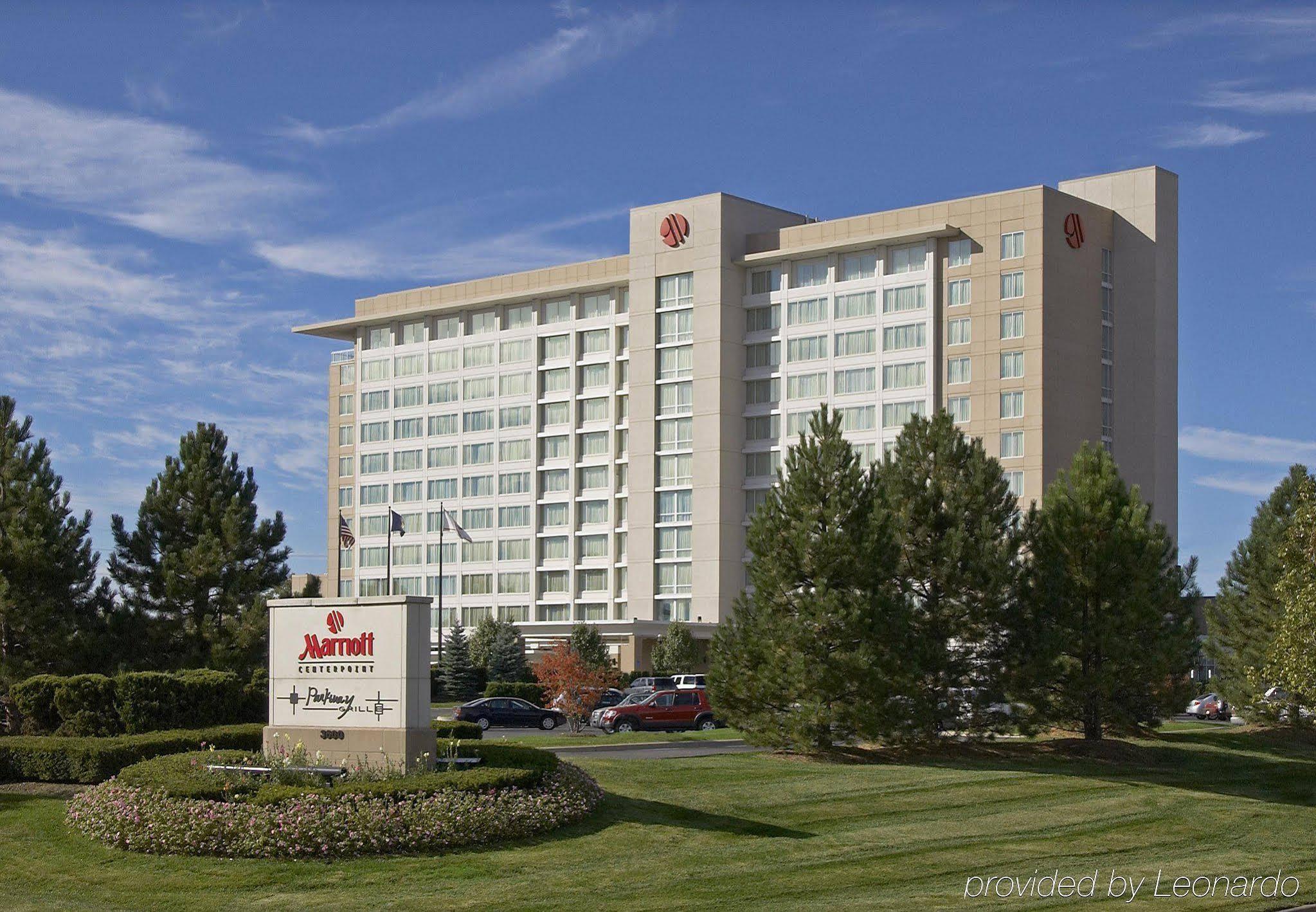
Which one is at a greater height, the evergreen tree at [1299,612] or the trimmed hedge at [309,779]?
the evergreen tree at [1299,612]

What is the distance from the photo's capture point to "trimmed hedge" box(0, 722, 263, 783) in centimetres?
2869

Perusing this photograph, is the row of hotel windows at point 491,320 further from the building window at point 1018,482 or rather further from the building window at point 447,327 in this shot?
the building window at point 1018,482

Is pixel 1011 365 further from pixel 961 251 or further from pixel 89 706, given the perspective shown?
pixel 89 706

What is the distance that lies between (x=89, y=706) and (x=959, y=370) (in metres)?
68.5

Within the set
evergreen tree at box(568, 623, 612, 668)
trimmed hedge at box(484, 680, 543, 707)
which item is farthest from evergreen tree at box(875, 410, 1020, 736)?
evergreen tree at box(568, 623, 612, 668)

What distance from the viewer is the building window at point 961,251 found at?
93438 millimetres

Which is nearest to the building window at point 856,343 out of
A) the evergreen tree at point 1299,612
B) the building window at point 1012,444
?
the building window at point 1012,444

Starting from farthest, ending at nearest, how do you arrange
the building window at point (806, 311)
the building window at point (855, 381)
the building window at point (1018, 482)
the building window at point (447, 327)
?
1. the building window at point (447, 327)
2. the building window at point (806, 311)
3. the building window at point (855, 381)
4. the building window at point (1018, 482)

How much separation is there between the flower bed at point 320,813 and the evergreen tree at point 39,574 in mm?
15012

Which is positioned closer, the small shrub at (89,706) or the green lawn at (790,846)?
the green lawn at (790,846)

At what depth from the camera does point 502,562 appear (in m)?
112

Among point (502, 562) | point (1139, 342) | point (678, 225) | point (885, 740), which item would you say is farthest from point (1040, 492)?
point (885, 740)

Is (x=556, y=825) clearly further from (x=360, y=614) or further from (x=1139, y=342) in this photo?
(x=1139, y=342)

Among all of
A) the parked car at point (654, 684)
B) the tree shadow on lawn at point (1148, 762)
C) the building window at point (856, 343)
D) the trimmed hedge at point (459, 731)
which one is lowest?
the parked car at point (654, 684)
